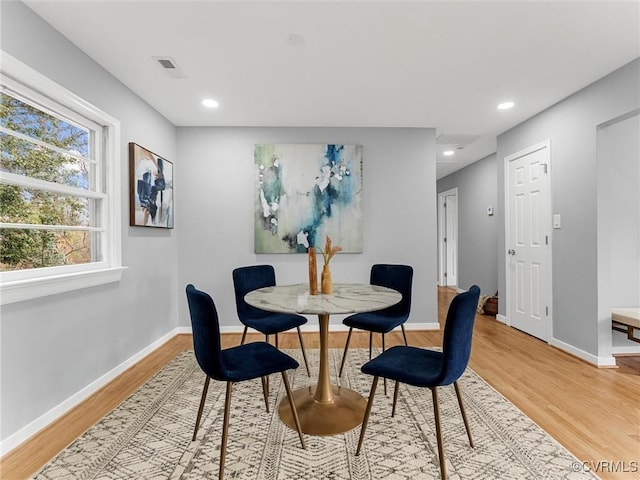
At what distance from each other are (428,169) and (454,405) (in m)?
2.71

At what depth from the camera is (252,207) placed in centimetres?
396

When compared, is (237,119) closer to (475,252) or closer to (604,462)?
(604,462)

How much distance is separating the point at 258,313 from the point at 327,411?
1.05 metres

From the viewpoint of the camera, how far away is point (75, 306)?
7.40ft

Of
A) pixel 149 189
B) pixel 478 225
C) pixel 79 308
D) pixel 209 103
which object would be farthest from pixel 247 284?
pixel 478 225

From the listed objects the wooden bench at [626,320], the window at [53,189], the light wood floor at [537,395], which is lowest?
the light wood floor at [537,395]

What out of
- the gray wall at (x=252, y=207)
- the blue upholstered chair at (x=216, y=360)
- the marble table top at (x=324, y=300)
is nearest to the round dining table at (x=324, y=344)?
the marble table top at (x=324, y=300)

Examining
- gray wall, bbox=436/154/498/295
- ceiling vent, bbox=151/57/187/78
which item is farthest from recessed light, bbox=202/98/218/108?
gray wall, bbox=436/154/498/295

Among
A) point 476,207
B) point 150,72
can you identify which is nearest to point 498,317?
point 476,207

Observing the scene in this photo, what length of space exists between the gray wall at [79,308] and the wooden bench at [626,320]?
13.8ft

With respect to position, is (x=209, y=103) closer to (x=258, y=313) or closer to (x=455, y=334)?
(x=258, y=313)

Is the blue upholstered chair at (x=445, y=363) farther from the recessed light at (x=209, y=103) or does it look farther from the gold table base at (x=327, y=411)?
the recessed light at (x=209, y=103)

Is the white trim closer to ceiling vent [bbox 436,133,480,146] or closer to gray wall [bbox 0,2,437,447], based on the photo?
gray wall [bbox 0,2,437,447]

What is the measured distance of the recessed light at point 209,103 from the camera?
10.5ft
